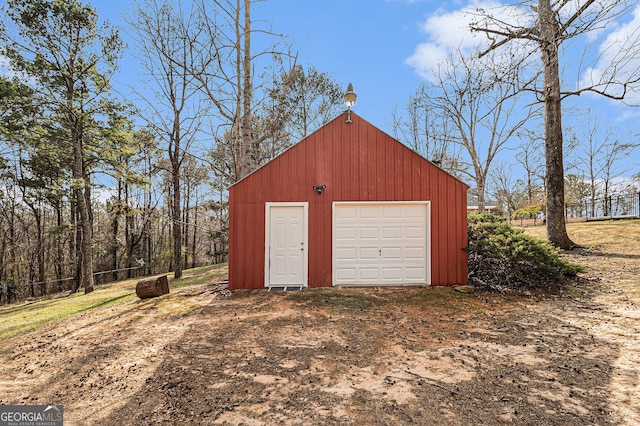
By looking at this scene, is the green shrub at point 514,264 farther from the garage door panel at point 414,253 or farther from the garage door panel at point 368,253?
the garage door panel at point 368,253

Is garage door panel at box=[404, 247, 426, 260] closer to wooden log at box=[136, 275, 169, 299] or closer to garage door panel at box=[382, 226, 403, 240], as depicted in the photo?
garage door panel at box=[382, 226, 403, 240]

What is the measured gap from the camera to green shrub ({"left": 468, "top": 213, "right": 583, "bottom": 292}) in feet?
21.8

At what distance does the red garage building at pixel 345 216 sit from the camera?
288 inches

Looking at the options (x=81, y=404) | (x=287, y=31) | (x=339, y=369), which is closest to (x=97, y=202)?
(x=287, y=31)

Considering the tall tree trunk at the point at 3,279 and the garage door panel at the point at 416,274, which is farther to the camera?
the tall tree trunk at the point at 3,279

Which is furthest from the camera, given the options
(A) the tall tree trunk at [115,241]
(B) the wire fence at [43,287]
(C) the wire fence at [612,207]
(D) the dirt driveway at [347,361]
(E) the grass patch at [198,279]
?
(A) the tall tree trunk at [115,241]

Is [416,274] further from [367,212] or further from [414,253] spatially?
[367,212]

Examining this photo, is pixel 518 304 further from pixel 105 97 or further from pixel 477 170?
pixel 105 97

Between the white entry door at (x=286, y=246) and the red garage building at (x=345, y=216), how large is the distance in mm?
24

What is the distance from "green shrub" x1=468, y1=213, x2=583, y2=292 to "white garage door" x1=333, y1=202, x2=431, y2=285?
51.6 inches

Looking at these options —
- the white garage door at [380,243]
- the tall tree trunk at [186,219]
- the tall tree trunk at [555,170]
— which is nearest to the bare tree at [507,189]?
the tall tree trunk at [555,170]

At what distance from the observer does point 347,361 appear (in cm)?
370

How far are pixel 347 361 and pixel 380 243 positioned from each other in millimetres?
4057

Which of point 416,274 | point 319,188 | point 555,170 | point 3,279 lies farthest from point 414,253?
point 3,279
